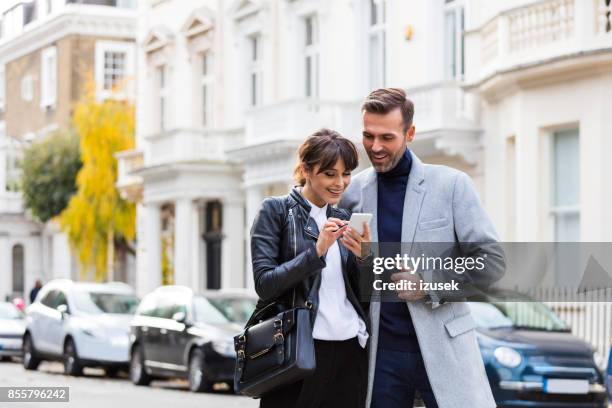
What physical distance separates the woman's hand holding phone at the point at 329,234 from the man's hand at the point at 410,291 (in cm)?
29

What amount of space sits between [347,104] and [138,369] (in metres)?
8.21

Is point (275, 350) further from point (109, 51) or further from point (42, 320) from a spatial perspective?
point (109, 51)

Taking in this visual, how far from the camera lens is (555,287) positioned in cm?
2041

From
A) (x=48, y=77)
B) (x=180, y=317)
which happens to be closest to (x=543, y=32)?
(x=180, y=317)

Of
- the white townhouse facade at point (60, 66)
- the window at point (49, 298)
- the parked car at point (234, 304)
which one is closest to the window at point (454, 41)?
→ the parked car at point (234, 304)

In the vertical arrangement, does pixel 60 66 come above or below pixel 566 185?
above

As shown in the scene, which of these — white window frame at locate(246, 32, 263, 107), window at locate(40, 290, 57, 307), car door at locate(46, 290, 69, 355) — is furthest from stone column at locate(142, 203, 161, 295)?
car door at locate(46, 290, 69, 355)

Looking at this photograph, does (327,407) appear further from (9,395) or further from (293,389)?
(9,395)

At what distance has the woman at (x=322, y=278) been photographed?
584 cm

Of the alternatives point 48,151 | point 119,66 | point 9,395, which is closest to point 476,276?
point 9,395

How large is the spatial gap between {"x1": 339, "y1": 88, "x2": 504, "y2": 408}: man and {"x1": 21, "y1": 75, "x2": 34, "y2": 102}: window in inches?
1992

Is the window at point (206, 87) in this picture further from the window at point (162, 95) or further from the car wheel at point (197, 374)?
the car wheel at point (197, 374)

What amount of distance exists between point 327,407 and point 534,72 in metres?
17.0

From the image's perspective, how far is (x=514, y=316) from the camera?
676 inches
